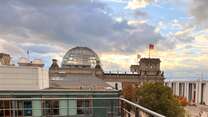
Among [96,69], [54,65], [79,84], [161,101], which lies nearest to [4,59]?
[79,84]

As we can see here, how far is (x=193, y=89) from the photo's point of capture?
263 ft

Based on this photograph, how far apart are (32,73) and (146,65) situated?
167ft

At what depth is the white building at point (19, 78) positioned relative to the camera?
58.7 feet

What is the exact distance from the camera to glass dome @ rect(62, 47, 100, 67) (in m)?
61.3

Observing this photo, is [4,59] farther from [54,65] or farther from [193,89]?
[193,89]

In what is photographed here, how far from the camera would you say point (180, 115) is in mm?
23734

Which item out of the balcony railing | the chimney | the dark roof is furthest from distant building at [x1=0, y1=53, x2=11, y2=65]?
the balcony railing

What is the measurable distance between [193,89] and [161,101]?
60.7 m

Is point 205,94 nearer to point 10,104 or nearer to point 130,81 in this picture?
point 130,81

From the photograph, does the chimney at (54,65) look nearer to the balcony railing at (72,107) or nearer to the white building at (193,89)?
the white building at (193,89)

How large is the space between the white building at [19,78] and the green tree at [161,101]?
10116mm

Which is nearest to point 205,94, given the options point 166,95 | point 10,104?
point 166,95

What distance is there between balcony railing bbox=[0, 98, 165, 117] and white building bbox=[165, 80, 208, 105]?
59857 millimetres

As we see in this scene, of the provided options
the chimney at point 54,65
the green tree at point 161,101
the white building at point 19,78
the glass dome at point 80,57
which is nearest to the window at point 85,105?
the white building at point 19,78
